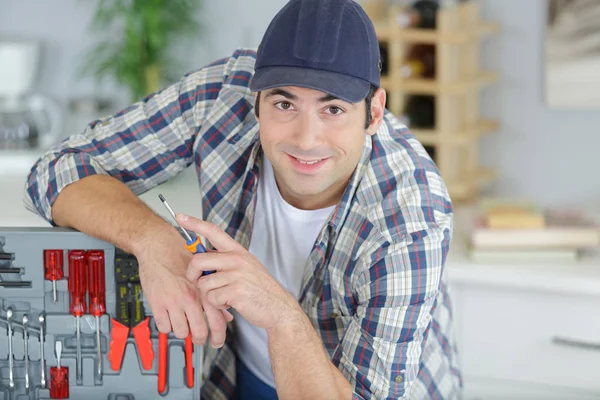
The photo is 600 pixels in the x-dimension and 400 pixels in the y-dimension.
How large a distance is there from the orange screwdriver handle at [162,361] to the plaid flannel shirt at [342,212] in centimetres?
26

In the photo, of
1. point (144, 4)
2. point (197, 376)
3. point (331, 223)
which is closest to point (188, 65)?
point (144, 4)

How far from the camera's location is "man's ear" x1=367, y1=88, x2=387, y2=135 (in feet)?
4.56

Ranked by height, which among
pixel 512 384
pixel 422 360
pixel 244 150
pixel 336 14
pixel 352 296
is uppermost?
pixel 336 14

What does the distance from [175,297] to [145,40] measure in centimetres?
163

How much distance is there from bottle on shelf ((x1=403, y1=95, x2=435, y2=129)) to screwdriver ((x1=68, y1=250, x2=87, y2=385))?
135cm

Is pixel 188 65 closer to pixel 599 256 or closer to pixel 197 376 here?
pixel 599 256

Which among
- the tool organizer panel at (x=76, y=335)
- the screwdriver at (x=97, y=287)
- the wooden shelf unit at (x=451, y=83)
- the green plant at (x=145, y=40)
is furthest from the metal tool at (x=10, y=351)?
the green plant at (x=145, y=40)

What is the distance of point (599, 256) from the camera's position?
7.17 ft

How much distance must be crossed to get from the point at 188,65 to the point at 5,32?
0.63 meters

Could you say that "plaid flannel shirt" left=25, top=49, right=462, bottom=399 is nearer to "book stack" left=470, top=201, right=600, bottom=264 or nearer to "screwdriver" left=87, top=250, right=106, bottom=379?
"screwdriver" left=87, top=250, right=106, bottom=379

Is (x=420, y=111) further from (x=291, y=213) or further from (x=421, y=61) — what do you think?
(x=291, y=213)

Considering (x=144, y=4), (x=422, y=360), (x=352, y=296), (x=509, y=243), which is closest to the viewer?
(x=352, y=296)

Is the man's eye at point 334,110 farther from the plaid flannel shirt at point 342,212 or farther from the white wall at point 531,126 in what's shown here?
the white wall at point 531,126

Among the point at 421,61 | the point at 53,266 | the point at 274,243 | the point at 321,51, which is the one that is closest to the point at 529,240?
the point at 421,61
